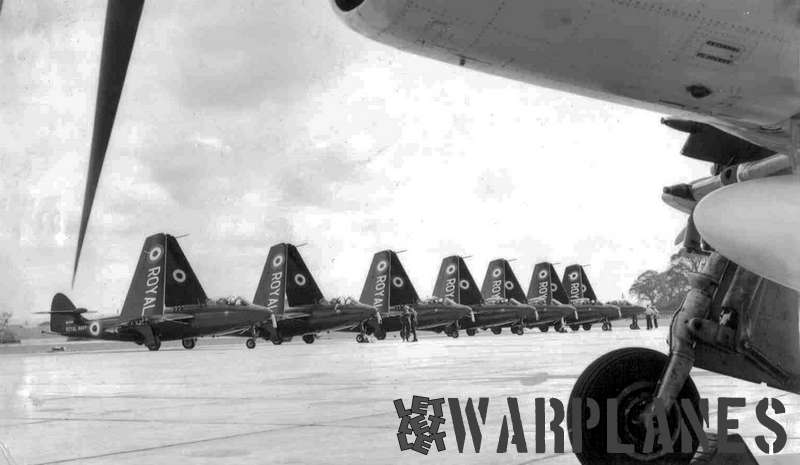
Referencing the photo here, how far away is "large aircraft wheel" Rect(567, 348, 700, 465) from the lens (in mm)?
3601

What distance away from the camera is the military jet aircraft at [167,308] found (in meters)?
22.7

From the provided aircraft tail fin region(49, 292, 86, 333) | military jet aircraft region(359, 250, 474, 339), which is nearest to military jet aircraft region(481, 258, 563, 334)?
military jet aircraft region(359, 250, 474, 339)

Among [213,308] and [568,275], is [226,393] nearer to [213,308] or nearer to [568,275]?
[213,308]

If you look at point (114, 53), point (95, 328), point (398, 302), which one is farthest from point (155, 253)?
point (114, 53)

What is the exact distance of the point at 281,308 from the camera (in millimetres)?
26703

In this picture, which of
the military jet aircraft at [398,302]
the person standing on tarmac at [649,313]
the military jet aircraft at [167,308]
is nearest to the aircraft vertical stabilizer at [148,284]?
the military jet aircraft at [167,308]

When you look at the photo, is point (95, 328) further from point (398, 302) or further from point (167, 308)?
point (398, 302)

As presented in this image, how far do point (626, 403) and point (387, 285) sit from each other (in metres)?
27.7

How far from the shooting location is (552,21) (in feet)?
8.81

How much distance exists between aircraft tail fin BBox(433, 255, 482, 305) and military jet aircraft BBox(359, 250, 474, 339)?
3517 mm

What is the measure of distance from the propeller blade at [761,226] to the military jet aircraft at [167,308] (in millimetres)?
20812

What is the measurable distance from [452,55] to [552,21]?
39 centimetres
